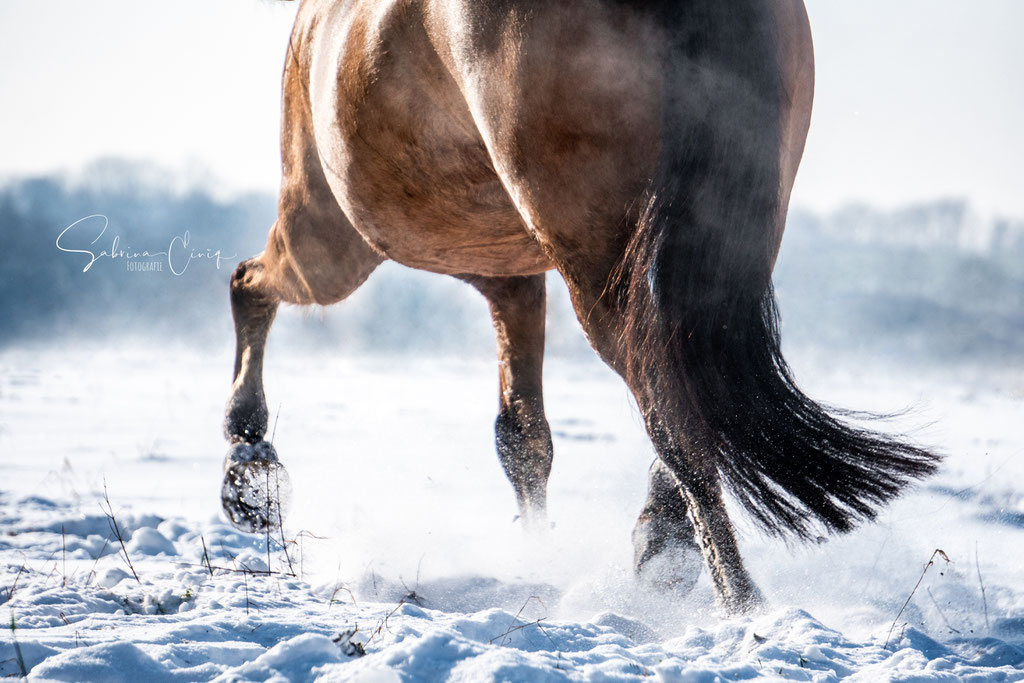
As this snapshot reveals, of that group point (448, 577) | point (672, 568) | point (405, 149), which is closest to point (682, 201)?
point (405, 149)

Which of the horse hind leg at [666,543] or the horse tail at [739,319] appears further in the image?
the horse hind leg at [666,543]

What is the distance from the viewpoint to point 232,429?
3.78 metres

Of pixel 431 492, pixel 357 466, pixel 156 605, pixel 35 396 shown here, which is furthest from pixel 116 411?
pixel 156 605

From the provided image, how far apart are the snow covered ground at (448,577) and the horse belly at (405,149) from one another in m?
0.75

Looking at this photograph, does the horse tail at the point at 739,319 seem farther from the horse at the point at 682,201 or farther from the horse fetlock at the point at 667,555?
the horse fetlock at the point at 667,555

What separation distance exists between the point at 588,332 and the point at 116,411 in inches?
310

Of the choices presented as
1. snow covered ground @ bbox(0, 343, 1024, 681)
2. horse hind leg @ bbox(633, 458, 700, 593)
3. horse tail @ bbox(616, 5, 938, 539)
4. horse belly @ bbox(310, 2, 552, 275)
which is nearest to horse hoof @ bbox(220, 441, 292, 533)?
snow covered ground @ bbox(0, 343, 1024, 681)

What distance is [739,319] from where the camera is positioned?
5.60 feet

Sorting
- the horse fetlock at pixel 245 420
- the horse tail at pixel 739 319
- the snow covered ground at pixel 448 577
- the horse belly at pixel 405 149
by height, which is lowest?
the snow covered ground at pixel 448 577

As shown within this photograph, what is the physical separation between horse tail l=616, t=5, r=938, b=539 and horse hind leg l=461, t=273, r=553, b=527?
1918mm

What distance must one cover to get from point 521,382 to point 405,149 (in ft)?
5.36

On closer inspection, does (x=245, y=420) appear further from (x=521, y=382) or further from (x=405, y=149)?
(x=405, y=149)

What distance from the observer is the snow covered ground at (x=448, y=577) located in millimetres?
1562

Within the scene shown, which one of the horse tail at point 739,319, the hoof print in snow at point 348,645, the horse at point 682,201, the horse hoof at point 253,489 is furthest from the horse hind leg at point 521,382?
the hoof print in snow at point 348,645
